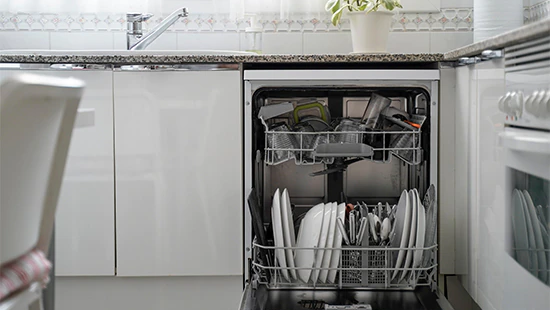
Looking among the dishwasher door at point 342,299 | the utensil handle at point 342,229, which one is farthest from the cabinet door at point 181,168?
the utensil handle at point 342,229

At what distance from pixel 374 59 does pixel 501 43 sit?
0.55 m

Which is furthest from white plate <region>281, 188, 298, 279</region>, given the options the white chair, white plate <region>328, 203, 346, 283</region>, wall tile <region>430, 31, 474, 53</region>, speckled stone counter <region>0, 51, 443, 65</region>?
wall tile <region>430, 31, 474, 53</region>

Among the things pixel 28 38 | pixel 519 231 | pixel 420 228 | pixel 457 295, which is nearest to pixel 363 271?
pixel 420 228

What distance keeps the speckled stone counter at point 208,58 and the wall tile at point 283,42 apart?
681mm

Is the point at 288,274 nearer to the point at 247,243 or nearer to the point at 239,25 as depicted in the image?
the point at 247,243

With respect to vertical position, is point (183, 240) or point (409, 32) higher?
point (409, 32)

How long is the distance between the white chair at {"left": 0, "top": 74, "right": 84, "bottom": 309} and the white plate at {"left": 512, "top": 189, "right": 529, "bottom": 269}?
100 cm

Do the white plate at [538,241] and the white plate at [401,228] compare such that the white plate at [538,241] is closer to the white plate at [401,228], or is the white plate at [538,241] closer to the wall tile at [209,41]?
the white plate at [401,228]

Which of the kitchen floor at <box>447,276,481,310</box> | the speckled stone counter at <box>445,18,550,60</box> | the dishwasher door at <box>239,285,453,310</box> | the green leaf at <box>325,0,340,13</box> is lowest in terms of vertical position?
the kitchen floor at <box>447,276,481,310</box>

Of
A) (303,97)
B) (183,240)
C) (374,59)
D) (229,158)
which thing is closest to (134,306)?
(183,240)

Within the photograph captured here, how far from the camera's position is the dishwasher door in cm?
179

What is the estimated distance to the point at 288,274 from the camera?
1952 mm

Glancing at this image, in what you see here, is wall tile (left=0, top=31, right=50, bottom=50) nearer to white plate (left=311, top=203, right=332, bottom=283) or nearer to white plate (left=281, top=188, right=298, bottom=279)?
white plate (left=281, top=188, right=298, bottom=279)

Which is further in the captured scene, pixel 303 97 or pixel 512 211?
pixel 303 97
